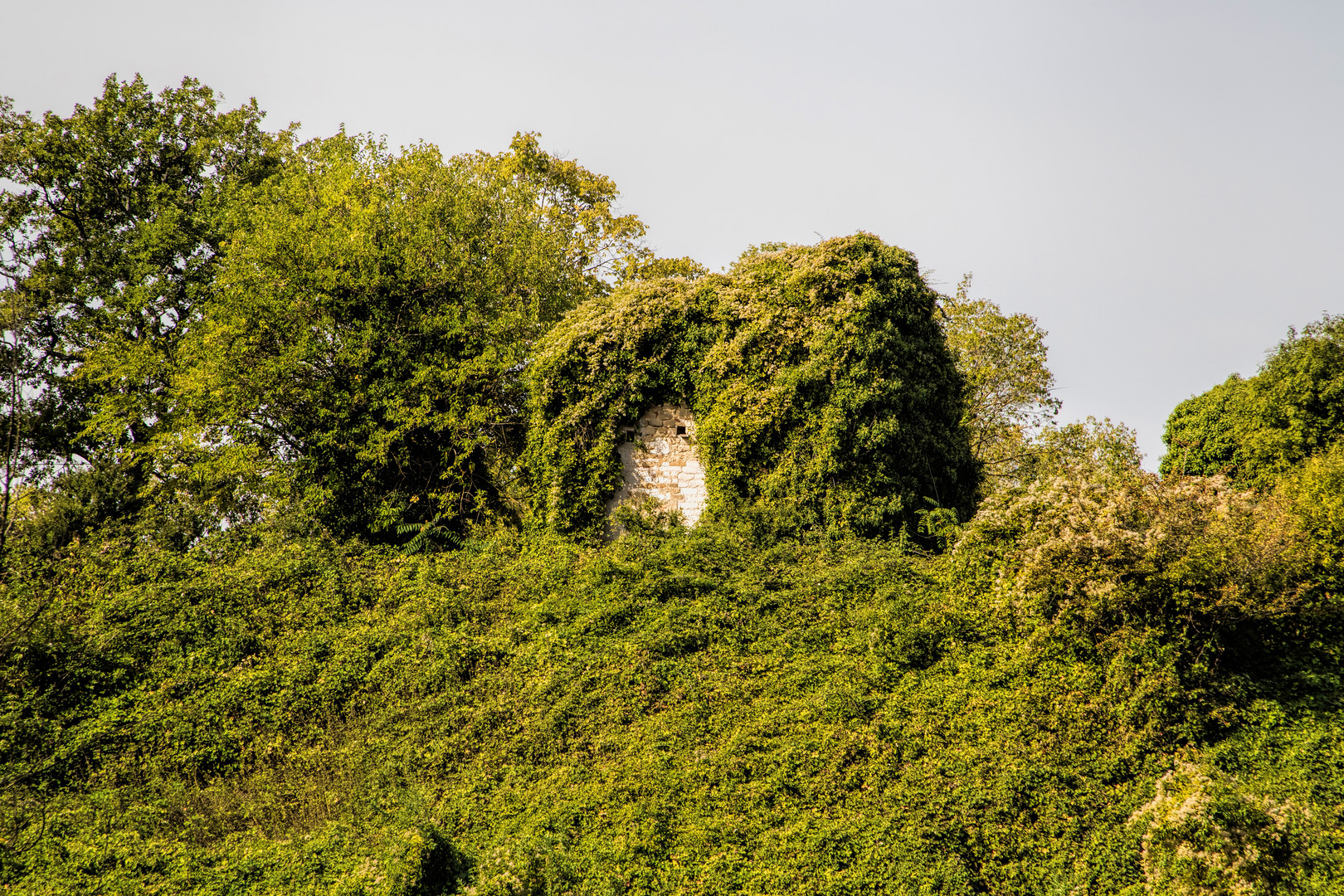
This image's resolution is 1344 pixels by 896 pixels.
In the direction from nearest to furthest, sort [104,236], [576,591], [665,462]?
[576,591], [665,462], [104,236]

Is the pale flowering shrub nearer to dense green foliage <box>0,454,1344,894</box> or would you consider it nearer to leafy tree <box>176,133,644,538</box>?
dense green foliage <box>0,454,1344,894</box>

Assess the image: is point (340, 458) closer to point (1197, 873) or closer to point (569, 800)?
point (569, 800)

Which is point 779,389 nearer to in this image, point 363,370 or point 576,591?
point 576,591

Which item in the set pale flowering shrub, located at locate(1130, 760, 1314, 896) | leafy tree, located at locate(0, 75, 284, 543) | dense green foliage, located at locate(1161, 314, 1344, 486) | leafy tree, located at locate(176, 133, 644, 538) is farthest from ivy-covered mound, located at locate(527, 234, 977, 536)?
leafy tree, located at locate(0, 75, 284, 543)

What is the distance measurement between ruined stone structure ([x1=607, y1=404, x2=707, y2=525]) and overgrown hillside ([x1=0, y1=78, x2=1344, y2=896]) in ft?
1.36

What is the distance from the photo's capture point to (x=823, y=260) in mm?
14938

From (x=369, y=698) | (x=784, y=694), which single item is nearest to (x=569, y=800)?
(x=784, y=694)

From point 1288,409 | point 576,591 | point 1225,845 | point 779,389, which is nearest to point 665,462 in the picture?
point 779,389

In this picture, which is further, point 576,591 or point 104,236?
→ point 104,236

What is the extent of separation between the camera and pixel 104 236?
2230 cm

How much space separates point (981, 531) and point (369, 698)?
25.2 feet

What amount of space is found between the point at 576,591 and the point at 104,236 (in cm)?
1690

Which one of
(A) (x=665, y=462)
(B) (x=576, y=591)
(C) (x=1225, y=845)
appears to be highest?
(A) (x=665, y=462)

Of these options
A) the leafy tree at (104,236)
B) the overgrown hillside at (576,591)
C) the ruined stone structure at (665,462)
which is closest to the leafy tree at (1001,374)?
the overgrown hillside at (576,591)
